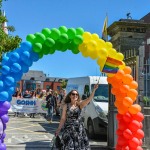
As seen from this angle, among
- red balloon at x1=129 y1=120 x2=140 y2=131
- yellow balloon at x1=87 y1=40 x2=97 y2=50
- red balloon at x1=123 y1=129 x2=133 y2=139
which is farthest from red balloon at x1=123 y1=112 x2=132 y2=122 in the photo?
yellow balloon at x1=87 y1=40 x2=97 y2=50

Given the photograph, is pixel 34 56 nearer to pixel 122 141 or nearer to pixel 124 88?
pixel 124 88

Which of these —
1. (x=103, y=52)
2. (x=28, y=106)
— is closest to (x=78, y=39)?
(x=103, y=52)

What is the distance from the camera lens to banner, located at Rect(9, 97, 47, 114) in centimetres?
2212

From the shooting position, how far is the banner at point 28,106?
22.1 m

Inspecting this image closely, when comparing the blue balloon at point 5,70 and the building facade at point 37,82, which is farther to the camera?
the building facade at point 37,82

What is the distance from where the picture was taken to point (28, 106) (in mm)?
22203

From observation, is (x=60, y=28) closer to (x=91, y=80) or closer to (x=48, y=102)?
(x=91, y=80)

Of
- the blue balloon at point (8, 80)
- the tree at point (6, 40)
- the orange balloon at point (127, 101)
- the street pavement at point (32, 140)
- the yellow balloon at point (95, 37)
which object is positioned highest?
the tree at point (6, 40)

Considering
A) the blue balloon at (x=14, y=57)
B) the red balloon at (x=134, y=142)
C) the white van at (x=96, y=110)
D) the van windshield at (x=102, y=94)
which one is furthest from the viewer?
the van windshield at (x=102, y=94)

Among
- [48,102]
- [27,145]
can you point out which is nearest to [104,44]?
[27,145]

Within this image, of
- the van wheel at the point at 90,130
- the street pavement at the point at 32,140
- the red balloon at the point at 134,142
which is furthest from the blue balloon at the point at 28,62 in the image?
the van wheel at the point at 90,130

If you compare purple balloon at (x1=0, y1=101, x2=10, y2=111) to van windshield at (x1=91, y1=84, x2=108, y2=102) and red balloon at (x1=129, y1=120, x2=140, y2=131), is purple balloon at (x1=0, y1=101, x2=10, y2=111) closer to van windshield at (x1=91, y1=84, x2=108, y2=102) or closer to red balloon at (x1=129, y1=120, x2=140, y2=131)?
red balloon at (x1=129, y1=120, x2=140, y2=131)

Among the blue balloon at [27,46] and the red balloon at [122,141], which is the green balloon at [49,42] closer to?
the blue balloon at [27,46]

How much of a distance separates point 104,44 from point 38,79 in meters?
109
